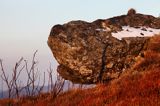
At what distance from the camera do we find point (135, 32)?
66.9ft

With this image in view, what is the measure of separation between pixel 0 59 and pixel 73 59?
5076mm

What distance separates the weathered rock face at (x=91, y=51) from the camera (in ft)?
60.4

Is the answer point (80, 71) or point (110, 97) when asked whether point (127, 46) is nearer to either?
point (80, 71)

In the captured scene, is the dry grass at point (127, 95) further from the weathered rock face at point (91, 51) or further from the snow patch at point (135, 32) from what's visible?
the snow patch at point (135, 32)

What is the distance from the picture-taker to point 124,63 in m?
18.5

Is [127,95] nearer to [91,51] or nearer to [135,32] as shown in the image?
[91,51]

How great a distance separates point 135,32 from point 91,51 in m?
3.21

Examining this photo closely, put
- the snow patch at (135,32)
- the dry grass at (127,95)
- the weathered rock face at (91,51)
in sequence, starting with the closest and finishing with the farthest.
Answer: the dry grass at (127,95) → the weathered rock face at (91,51) → the snow patch at (135,32)

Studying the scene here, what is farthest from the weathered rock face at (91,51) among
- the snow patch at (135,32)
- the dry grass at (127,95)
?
the dry grass at (127,95)

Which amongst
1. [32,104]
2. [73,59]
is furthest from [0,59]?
[73,59]

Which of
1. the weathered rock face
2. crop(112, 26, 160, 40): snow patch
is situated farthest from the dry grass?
crop(112, 26, 160, 40): snow patch

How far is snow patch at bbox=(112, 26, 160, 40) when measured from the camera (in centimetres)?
1961

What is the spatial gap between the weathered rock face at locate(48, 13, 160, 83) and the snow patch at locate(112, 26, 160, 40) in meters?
0.44

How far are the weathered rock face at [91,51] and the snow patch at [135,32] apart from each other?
437 millimetres
